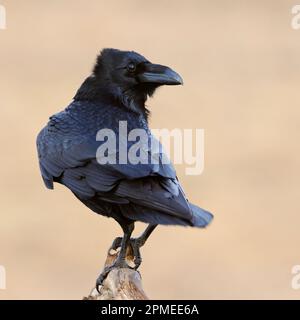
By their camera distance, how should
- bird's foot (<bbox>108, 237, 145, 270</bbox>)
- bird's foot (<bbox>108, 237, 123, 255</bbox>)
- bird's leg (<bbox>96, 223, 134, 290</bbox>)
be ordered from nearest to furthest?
bird's leg (<bbox>96, 223, 134, 290</bbox>) → bird's foot (<bbox>108, 237, 145, 270</bbox>) → bird's foot (<bbox>108, 237, 123, 255</bbox>)

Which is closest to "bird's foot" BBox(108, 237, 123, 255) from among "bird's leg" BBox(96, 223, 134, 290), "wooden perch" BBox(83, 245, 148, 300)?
"bird's leg" BBox(96, 223, 134, 290)

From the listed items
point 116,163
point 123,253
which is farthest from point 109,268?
point 116,163

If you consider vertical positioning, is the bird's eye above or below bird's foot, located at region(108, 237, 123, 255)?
above

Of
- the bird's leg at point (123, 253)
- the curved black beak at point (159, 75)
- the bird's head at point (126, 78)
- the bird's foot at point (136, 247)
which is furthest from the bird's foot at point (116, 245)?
the curved black beak at point (159, 75)

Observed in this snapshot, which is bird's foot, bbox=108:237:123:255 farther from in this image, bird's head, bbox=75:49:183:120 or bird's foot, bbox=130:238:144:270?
bird's head, bbox=75:49:183:120

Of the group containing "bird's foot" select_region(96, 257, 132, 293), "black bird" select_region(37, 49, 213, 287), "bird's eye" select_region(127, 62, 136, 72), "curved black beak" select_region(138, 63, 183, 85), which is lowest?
"bird's foot" select_region(96, 257, 132, 293)

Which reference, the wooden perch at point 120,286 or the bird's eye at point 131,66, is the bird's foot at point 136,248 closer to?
the wooden perch at point 120,286

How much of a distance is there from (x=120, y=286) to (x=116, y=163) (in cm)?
74

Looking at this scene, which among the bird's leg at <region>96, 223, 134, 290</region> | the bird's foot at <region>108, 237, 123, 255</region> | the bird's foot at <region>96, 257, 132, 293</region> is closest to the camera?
the bird's foot at <region>96, 257, 132, 293</region>

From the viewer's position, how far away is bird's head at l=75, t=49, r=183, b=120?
845 centimetres

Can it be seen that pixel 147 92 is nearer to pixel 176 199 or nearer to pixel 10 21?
pixel 176 199

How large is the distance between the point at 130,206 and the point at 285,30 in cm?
1317

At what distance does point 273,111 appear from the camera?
18047mm
